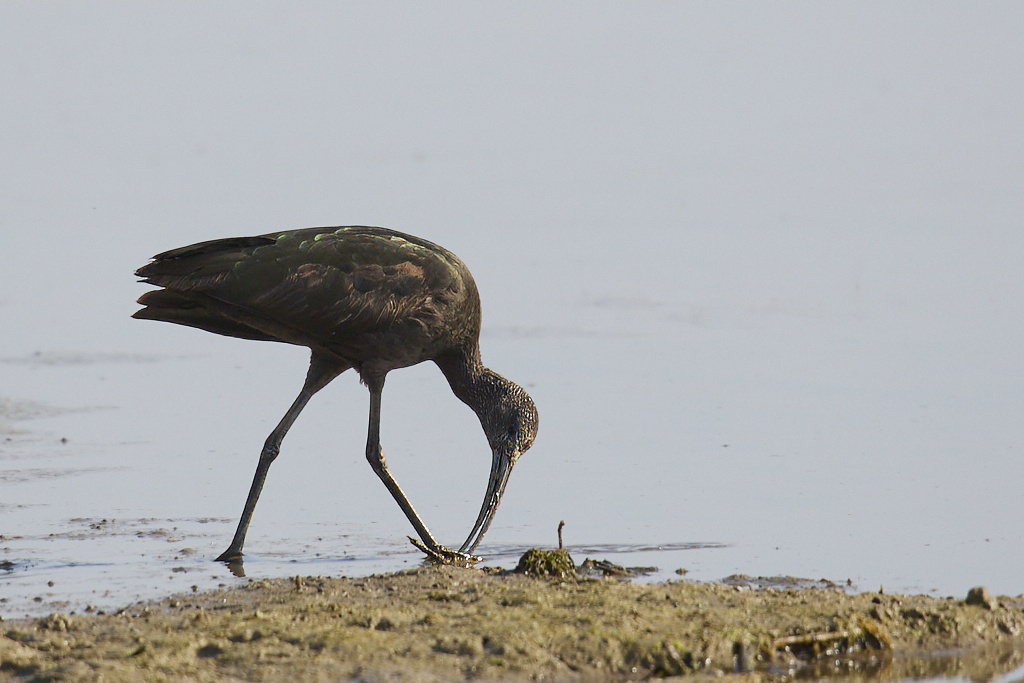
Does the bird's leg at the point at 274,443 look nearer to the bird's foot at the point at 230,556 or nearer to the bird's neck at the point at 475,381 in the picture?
the bird's foot at the point at 230,556

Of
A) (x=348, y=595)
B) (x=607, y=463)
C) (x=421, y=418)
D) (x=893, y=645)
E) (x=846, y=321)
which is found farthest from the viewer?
(x=846, y=321)

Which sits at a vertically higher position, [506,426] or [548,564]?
[506,426]

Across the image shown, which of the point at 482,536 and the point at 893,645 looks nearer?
the point at 893,645

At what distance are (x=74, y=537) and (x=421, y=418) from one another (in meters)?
3.35

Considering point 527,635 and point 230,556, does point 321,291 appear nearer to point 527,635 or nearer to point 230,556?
point 230,556

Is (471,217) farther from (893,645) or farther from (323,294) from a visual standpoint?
(893,645)

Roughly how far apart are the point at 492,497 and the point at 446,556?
712mm

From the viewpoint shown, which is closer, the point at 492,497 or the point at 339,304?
the point at 339,304

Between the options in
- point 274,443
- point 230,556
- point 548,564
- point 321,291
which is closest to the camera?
point 548,564

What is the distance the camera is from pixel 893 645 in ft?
22.9

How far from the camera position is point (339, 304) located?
898 centimetres

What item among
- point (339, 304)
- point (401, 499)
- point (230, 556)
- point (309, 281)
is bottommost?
point (230, 556)

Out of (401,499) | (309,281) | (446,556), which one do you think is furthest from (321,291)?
(446,556)

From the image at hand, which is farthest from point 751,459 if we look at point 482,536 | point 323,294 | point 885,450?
point 323,294
